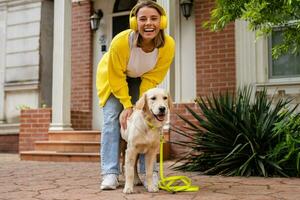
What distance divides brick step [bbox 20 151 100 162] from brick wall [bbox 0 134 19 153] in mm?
2255

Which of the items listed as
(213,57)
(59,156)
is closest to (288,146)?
(213,57)

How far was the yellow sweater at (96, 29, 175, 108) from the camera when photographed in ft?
11.1

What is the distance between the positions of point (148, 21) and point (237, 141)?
2.11 m

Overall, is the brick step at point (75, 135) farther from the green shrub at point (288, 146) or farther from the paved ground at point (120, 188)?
the green shrub at point (288, 146)

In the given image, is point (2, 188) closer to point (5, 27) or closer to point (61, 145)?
point (61, 145)

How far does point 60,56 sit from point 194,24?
2.58 meters

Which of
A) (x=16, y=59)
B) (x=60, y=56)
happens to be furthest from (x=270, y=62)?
(x=16, y=59)

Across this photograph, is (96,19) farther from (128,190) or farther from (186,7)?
(128,190)

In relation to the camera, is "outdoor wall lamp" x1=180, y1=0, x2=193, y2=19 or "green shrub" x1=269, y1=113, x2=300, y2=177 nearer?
"green shrub" x1=269, y1=113, x2=300, y2=177

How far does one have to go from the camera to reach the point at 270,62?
7.02 m

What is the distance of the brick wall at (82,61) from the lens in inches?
342

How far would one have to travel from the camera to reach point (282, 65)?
6.96m

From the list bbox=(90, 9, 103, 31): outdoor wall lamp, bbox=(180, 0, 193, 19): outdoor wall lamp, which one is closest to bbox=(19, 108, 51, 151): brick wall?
bbox=(90, 9, 103, 31): outdoor wall lamp

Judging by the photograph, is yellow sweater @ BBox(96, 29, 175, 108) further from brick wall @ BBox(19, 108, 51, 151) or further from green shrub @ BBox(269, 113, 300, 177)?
brick wall @ BBox(19, 108, 51, 151)
